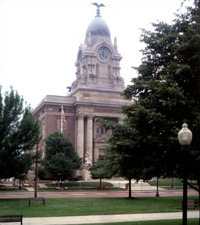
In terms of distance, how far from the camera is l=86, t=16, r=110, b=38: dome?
91.1m

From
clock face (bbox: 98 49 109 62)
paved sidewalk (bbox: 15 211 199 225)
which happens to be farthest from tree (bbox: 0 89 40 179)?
clock face (bbox: 98 49 109 62)

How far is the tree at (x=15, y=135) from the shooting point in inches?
1371

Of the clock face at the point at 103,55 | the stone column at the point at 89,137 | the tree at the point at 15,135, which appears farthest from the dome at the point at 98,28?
the tree at the point at 15,135

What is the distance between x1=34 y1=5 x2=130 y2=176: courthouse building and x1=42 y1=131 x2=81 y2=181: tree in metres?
16.9

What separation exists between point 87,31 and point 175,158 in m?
79.9

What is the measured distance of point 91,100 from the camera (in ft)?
270

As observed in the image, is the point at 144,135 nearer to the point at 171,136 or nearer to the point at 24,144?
the point at 171,136

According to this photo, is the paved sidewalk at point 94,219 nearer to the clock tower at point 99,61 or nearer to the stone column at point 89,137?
the stone column at point 89,137

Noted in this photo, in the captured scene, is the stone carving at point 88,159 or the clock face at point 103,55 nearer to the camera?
the stone carving at point 88,159

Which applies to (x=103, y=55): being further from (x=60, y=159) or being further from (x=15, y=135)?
(x=15, y=135)

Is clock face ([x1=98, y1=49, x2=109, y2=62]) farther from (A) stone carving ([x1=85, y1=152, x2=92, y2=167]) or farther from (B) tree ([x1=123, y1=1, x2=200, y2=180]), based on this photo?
(B) tree ([x1=123, y1=1, x2=200, y2=180])

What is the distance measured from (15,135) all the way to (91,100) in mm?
47644

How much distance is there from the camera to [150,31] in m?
19.5

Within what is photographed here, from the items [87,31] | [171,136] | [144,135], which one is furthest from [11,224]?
[87,31]
